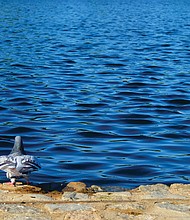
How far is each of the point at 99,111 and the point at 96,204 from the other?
8725mm

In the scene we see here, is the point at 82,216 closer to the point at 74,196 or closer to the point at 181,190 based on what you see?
the point at 74,196

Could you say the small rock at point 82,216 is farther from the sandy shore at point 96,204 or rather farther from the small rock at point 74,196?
the small rock at point 74,196

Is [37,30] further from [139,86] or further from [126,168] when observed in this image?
[126,168]

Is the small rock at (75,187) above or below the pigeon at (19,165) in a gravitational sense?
below

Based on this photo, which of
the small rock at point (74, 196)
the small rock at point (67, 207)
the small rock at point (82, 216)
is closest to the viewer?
the small rock at point (82, 216)

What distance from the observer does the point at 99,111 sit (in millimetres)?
Result: 15984

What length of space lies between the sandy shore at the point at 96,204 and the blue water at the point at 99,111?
1973mm

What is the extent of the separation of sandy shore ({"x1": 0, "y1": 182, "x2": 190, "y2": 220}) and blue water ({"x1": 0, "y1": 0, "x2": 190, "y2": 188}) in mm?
1973

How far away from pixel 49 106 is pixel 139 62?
11.7 meters

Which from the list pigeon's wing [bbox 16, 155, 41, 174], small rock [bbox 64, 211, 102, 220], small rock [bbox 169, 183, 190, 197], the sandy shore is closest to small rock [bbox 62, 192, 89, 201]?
the sandy shore

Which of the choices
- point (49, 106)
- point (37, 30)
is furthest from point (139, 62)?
point (37, 30)

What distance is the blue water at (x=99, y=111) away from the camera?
36.1ft

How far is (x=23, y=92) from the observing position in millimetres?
18609

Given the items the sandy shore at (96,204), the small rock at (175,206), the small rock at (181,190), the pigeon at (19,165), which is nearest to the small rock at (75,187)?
the sandy shore at (96,204)
